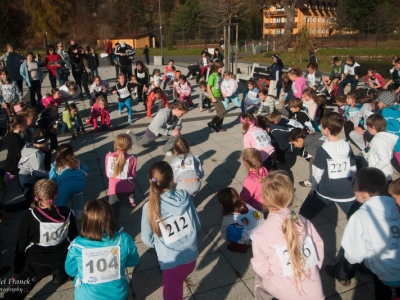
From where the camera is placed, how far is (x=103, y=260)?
291 cm

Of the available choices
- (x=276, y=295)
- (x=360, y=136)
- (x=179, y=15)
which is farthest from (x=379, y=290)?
(x=179, y=15)

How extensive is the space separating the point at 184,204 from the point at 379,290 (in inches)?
76.2

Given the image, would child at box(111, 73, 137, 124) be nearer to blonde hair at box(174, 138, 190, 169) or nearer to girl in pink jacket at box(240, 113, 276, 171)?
girl in pink jacket at box(240, 113, 276, 171)

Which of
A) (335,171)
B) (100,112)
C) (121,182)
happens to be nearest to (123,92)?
(100,112)

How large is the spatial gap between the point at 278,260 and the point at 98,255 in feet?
4.76

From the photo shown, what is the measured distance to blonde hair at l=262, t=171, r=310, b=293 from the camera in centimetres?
250

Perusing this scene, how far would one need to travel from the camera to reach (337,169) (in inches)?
168

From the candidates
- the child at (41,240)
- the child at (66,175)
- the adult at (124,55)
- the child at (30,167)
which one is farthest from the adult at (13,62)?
the child at (41,240)

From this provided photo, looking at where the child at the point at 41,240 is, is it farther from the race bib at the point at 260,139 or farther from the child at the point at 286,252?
the race bib at the point at 260,139

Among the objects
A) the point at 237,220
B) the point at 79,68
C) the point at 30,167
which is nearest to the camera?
the point at 237,220

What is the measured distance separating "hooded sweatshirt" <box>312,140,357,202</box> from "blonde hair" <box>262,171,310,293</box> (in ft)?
5.53

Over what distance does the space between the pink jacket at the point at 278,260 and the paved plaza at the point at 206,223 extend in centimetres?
129

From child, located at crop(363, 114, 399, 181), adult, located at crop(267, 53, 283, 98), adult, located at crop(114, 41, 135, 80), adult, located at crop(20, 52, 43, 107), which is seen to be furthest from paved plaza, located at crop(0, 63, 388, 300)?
adult, located at crop(114, 41, 135, 80)

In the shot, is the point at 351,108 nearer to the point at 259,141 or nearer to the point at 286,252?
the point at 259,141
